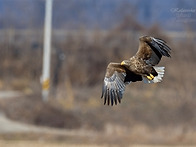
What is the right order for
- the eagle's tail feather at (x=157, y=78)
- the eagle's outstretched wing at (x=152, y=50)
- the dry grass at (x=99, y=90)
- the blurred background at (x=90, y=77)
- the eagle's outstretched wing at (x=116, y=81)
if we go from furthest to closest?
the dry grass at (x=99, y=90), the blurred background at (x=90, y=77), the eagle's outstretched wing at (x=116, y=81), the eagle's outstretched wing at (x=152, y=50), the eagle's tail feather at (x=157, y=78)

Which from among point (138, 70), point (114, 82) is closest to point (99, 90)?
point (114, 82)

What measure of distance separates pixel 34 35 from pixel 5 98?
13713 mm

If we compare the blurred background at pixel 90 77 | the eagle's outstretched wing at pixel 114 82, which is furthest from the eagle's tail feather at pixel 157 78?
the blurred background at pixel 90 77

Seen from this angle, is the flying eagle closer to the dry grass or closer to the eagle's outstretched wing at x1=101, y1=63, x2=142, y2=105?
the eagle's outstretched wing at x1=101, y1=63, x2=142, y2=105

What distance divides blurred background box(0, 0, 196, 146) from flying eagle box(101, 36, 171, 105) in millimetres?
7775

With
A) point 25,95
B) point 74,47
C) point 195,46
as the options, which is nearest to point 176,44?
point 195,46

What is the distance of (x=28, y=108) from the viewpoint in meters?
27.5

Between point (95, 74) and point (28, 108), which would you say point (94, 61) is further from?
point (28, 108)

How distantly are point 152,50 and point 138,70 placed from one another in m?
0.43

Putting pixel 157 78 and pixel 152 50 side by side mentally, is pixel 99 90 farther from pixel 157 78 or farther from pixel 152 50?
pixel 157 78

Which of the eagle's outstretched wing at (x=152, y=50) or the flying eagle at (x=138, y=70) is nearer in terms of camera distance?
the flying eagle at (x=138, y=70)

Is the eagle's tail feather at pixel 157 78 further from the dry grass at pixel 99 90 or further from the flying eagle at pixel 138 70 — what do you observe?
the dry grass at pixel 99 90

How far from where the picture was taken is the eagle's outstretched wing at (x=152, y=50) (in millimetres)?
9047

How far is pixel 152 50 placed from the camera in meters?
9.21
